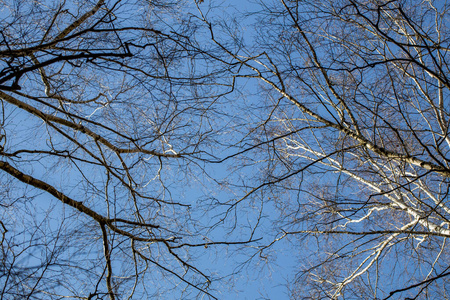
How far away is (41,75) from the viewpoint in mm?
3100

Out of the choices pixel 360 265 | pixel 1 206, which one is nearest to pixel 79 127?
pixel 1 206

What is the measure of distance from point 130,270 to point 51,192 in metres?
0.93

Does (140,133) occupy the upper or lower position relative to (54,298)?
upper

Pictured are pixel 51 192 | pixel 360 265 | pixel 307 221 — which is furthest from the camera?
pixel 360 265

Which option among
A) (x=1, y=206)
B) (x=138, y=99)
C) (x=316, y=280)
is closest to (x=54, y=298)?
(x=1, y=206)

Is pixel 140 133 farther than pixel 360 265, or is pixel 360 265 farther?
pixel 360 265

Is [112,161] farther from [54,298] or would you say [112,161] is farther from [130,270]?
[54,298]

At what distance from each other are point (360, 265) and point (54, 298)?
2991 millimetres

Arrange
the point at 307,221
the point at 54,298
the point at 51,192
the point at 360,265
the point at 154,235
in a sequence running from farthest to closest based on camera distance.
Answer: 1. the point at 360,265
2. the point at 307,221
3. the point at 154,235
4. the point at 51,192
5. the point at 54,298

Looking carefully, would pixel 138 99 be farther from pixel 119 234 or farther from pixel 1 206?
pixel 1 206

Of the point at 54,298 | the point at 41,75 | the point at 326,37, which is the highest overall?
the point at 326,37

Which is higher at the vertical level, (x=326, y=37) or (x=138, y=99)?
(x=326, y=37)

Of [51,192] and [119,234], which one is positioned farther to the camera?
[119,234]

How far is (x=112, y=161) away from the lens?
3527 mm
